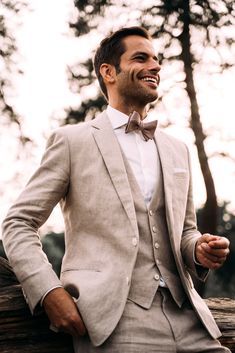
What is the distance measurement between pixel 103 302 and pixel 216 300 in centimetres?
161

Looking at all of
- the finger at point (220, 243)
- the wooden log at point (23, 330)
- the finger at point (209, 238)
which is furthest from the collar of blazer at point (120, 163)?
the wooden log at point (23, 330)

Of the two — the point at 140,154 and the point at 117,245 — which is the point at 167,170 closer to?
the point at 140,154

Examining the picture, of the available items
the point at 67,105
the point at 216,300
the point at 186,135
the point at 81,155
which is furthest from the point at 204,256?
the point at 67,105

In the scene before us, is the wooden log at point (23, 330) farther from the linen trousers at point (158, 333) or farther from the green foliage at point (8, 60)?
the green foliage at point (8, 60)

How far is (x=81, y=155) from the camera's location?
9.96ft

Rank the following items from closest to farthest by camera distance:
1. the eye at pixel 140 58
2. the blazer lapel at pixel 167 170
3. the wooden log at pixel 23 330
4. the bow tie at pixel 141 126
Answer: the wooden log at pixel 23 330 → the blazer lapel at pixel 167 170 → the bow tie at pixel 141 126 → the eye at pixel 140 58

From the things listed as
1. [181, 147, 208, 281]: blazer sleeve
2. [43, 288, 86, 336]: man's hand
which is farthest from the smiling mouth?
[43, 288, 86, 336]: man's hand

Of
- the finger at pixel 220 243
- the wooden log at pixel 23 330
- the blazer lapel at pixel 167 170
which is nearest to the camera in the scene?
the finger at pixel 220 243

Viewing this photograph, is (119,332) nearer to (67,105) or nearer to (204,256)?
(204,256)

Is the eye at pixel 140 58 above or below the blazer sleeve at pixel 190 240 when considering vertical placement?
above

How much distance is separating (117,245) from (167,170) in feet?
1.93

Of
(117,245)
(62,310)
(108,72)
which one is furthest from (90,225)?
(108,72)

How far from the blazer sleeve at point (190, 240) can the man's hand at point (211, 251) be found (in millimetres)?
57

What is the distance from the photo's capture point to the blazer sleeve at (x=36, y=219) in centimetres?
267
